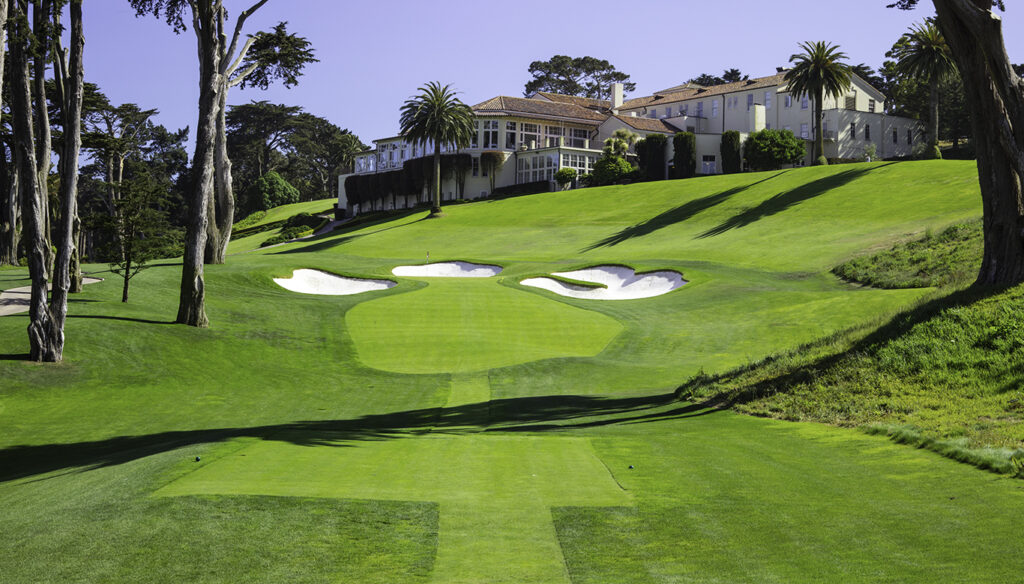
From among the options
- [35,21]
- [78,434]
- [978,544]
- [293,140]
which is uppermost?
[293,140]

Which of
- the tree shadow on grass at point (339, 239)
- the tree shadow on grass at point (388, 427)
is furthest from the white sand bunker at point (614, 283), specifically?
the tree shadow on grass at point (339, 239)

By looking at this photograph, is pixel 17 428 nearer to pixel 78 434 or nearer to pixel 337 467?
pixel 78 434

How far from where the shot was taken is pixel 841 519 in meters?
8.26

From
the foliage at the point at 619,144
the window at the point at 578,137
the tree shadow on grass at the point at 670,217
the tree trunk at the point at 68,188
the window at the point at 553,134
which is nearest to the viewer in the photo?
the tree trunk at the point at 68,188

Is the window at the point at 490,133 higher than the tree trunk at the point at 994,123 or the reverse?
higher

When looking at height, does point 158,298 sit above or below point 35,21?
below

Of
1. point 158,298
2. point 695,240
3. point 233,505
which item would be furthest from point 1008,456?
point 695,240

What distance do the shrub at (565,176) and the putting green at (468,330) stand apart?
53.5m

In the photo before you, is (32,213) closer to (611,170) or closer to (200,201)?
(200,201)

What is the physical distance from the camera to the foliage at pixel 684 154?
8862cm

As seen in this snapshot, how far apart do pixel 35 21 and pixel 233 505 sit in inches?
841

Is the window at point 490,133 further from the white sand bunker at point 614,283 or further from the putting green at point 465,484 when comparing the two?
the putting green at point 465,484

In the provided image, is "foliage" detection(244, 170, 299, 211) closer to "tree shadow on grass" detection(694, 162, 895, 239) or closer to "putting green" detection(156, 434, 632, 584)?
"tree shadow on grass" detection(694, 162, 895, 239)

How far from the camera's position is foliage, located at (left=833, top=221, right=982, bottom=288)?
34.6 m
